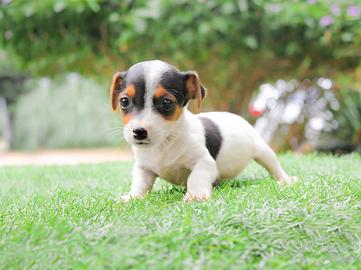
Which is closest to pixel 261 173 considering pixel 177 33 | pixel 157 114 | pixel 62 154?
pixel 157 114

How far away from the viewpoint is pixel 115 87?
2527mm

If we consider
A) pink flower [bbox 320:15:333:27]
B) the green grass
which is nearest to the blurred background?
pink flower [bbox 320:15:333:27]

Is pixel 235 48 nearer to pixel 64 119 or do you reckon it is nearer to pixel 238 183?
pixel 238 183

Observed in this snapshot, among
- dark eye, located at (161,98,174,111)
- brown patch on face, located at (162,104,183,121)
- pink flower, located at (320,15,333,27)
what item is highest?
pink flower, located at (320,15,333,27)

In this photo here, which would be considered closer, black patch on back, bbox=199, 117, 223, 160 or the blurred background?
black patch on back, bbox=199, 117, 223, 160

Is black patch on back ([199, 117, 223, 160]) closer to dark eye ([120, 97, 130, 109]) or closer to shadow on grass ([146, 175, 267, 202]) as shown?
shadow on grass ([146, 175, 267, 202])

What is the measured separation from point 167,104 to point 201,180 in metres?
0.40

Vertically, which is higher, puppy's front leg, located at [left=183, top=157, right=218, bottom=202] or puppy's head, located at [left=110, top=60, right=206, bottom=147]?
puppy's head, located at [left=110, top=60, right=206, bottom=147]

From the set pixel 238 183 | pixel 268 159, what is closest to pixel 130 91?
pixel 238 183

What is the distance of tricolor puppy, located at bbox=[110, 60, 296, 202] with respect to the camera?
7.43 ft

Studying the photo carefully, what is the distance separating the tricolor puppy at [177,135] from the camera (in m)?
2.26

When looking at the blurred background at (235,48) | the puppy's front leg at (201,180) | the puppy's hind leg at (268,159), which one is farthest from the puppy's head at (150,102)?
the blurred background at (235,48)

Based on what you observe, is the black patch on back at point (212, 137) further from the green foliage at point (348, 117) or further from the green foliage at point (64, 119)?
the green foliage at point (64, 119)

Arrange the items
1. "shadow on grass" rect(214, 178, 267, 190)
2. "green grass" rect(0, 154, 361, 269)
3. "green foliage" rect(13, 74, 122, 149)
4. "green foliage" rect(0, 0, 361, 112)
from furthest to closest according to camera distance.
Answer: "green foliage" rect(13, 74, 122, 149)
"green foliage" rect(0, 0, 361, 112)
"shadow on grass" rect(214, 178, 267, 190)
"green grass" rect(0, 154, 361, 269)
